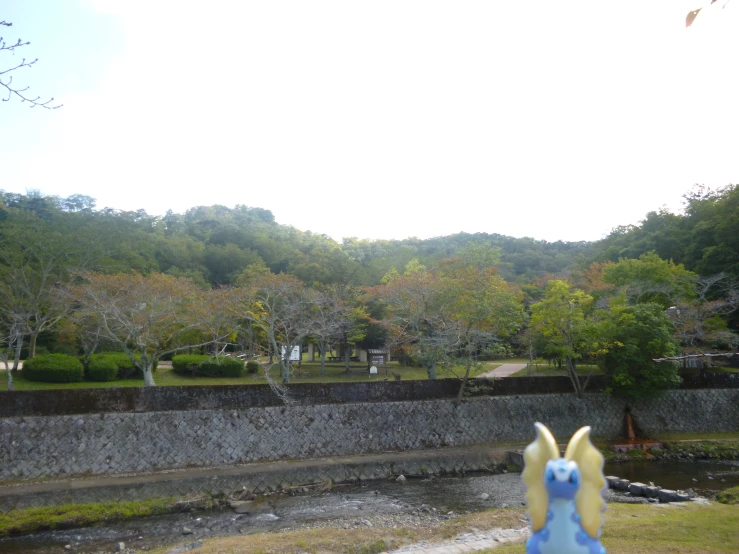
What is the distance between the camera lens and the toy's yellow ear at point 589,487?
4.63 m

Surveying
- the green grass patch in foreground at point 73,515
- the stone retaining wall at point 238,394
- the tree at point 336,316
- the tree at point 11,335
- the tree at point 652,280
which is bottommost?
the green grass patch in foreground at point 73,515

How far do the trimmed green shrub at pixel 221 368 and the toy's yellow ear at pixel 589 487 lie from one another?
2438 centimetres

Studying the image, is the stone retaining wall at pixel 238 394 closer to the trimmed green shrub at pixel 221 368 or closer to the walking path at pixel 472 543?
the trimmed green shrub at pixel 221 368

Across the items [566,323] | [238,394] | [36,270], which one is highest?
[36,270]

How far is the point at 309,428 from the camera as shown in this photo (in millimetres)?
19391

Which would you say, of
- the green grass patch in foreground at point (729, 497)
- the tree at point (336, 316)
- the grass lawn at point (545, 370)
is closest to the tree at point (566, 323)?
the green grass patch in foreground at point (729, 497)

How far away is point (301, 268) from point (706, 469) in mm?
23334

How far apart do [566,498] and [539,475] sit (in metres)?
0.29

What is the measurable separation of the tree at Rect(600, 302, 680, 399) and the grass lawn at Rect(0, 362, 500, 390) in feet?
17.5

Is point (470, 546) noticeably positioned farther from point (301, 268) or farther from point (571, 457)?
point (301, 268)

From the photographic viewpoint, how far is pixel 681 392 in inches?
971

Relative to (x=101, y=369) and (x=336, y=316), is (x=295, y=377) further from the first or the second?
(x=101, y=369)

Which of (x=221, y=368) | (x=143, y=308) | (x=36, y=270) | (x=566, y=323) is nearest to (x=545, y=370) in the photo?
(x=566, y=323)

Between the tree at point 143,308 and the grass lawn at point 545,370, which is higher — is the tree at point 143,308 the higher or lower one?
the higher one
